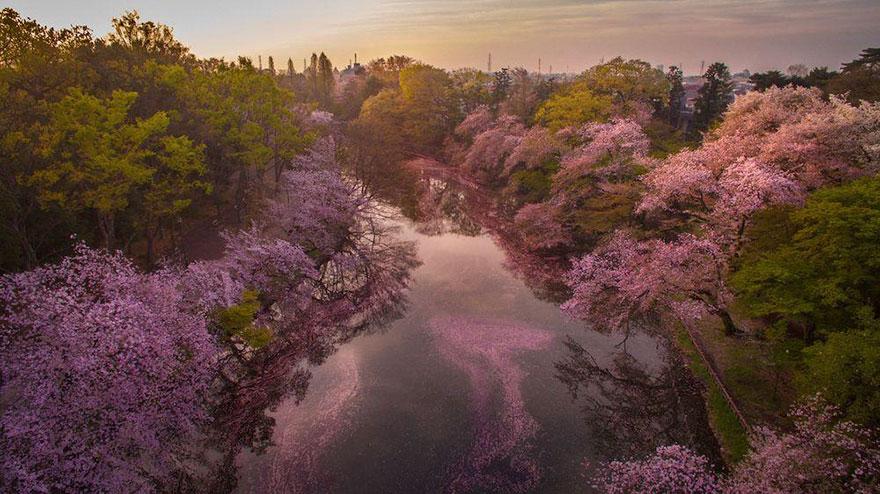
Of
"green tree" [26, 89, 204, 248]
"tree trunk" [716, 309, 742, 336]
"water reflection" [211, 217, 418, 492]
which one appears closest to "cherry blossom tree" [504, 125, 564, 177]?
"water reflection" [211, 217, 418, 492]

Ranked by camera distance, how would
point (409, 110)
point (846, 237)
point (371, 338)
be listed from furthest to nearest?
point (409, 110) → point (371, 338) → point (846, 237)

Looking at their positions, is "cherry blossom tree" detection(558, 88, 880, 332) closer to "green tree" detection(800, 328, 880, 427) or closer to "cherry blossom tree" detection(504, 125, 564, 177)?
"green tree" detection(800, 328, 880, 427)

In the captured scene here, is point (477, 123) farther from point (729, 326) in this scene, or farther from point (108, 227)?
point (108, 227)

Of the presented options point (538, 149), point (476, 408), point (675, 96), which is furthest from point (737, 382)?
point (675, 96)

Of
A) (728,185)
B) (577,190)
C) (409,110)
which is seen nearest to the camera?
(728,185)

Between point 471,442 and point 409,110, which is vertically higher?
point 409,110

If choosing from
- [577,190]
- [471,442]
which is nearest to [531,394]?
[471,442]

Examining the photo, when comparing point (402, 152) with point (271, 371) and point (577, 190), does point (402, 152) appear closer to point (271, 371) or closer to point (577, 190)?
point (577, 190)

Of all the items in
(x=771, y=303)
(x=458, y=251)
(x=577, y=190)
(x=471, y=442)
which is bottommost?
(x=471, y=442)
